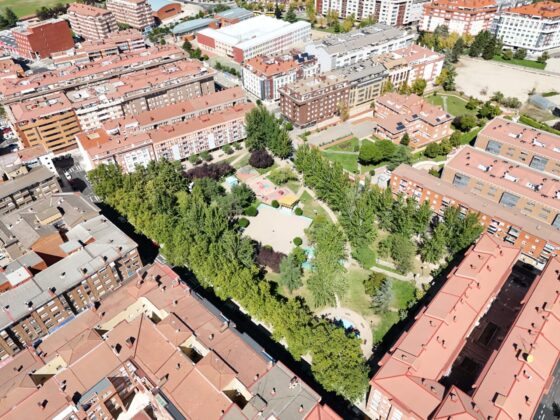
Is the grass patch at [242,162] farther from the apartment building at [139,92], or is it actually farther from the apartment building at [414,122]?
the apartment building at [414,122]

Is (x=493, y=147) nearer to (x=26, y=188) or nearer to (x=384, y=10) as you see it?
(x=384, y=10)

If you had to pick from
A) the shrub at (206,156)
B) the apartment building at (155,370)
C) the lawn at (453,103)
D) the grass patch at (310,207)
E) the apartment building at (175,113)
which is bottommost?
the grass patch at (310,207)

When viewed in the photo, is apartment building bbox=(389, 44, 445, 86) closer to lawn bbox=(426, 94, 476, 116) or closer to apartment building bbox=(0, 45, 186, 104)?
lawn bbox=(426, 94, 476, 116)

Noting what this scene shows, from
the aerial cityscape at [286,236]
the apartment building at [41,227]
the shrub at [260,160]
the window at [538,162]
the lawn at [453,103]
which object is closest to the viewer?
the aerial cityscape at [286,236]

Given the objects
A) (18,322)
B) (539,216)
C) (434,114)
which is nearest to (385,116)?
(434,114)

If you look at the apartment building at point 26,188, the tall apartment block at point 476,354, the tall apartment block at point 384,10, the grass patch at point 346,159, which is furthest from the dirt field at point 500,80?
the apartment building at point 26,188

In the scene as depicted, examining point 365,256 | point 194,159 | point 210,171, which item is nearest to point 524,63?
Answer: point 365,256

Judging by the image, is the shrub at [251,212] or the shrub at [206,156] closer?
the shrub at [251,212]

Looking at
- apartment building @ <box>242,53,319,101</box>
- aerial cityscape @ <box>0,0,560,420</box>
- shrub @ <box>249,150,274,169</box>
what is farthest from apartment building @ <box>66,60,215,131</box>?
shrub @ <box>249,150,274,169</box>
